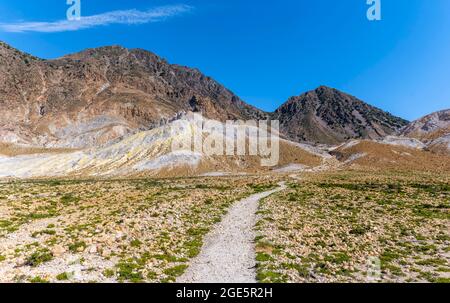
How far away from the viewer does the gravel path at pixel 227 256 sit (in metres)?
18.8

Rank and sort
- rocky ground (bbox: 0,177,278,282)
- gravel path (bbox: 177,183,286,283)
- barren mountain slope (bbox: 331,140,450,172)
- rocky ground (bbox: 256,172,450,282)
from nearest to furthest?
gravel path (bbox: 177,183,286,283) < rocky ground (bbox: 256,172,450,282) < rocky ground (bbox: 0,177,278,282) < barren mountain slope (bbox: 331,140,450,172)

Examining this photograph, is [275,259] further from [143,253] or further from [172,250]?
[143,253]

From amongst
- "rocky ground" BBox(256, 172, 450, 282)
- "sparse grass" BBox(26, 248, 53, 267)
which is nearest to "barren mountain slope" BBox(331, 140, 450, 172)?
"rocky ground" BBox(256, 172, 450, 282)

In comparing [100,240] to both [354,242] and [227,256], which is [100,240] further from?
[354,242]

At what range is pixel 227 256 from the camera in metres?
22.9

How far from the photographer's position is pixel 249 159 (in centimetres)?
16962

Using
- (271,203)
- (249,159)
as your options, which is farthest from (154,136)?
(271,203)

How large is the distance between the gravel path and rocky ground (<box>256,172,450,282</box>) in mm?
910

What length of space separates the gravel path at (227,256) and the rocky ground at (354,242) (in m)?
0.91

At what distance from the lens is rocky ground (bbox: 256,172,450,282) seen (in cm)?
1892

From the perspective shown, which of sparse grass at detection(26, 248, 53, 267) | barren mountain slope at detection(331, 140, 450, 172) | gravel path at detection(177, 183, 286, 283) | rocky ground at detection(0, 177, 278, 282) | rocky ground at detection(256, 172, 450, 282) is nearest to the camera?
gravel path at detection(177, 183, 286, 283)

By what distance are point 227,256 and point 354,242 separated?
31.7 ft

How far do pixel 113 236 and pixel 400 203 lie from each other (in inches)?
1460

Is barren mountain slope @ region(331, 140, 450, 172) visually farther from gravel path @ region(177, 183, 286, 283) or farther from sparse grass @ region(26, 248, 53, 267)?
sparse grass @ region(26, 248, 53, 267)
